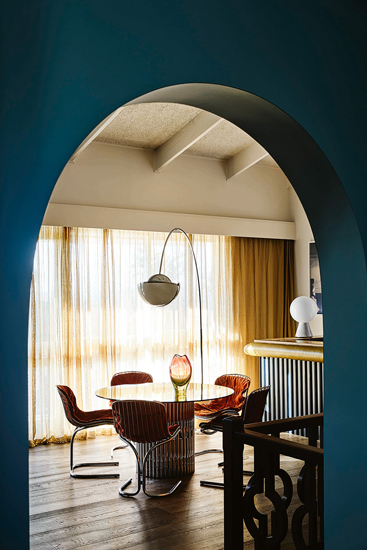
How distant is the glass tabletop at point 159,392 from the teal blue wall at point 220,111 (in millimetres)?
2593

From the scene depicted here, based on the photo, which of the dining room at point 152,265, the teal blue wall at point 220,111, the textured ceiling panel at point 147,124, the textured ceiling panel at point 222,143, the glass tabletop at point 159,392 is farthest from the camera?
the textured ceiling panel at point 222,143

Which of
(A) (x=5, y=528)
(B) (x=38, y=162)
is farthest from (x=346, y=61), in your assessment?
(A) (x=5, y=528)

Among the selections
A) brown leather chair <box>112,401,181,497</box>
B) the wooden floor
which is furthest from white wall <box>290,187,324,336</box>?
brown leather chair <box>112,401,181,497</box>

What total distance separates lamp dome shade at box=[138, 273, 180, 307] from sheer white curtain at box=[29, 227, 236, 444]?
191 cm

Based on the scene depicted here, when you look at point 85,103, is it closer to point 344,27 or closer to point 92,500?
point 344,27

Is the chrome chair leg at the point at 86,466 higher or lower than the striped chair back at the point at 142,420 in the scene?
lower

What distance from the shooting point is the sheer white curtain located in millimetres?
6059

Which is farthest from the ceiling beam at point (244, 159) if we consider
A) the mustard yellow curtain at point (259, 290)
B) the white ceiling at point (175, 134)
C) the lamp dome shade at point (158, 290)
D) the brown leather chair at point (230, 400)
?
the brown leather chair at point (230, 400)

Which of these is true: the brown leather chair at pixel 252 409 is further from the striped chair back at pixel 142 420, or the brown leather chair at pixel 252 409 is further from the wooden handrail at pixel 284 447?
the wooden handrail at pixel 284 447

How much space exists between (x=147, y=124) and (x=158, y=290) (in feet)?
7.65

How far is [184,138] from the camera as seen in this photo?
5.97 m

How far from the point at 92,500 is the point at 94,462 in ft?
3.63

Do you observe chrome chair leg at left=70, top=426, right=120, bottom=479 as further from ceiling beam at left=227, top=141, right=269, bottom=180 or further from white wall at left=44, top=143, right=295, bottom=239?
ceiling beam at left=227, top=141, right=269, bottom=180

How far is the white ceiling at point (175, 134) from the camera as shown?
18.1ft
